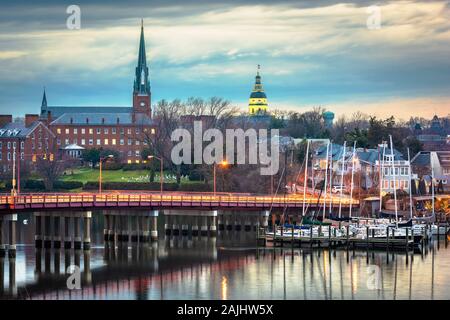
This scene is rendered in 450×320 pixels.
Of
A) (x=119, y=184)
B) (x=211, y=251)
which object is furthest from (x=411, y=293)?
(x=119, y=184)

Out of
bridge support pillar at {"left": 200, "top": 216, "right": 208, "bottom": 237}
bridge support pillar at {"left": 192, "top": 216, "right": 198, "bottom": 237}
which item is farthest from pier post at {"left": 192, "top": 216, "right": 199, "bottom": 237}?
bridge support pillar at {"left": 200, "top": 216, "right": 208, "bottom": 237}

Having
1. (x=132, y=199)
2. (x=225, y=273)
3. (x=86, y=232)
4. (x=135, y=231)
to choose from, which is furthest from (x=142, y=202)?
(x=225, y=273)

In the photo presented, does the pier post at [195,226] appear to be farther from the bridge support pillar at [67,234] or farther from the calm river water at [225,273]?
the bridge support pillar at [67,234]

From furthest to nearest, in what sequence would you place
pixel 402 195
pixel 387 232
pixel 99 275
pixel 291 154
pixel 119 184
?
1. pixel 119 184
2. pixel 291 154
3. pixel 402 195
4. pixel 387 232
5. pixel 99 275

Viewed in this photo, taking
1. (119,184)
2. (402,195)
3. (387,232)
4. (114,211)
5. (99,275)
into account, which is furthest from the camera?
(119,184)

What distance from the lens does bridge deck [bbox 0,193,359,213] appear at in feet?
327

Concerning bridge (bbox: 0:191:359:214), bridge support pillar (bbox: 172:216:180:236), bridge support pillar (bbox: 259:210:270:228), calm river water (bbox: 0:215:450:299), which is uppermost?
bridge (bbox: 0:191:359:214)

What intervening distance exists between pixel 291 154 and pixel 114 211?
196ft

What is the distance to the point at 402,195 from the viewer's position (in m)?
144

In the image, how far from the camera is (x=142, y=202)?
111125 mm

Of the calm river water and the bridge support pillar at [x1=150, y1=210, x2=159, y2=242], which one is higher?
the bridge support pillar at [x1=150, y1=210, x2=159, y2=242]

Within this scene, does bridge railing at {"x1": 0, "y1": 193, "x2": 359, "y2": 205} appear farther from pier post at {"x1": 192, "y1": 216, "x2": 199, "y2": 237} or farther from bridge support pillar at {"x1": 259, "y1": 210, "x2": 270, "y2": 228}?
pier post at {"x1": 192, "y1": 216, "x2": 199, "y2": 237}

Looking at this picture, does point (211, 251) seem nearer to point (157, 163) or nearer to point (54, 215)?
point (54, 215)

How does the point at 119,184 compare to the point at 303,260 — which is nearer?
the point at 303,260
